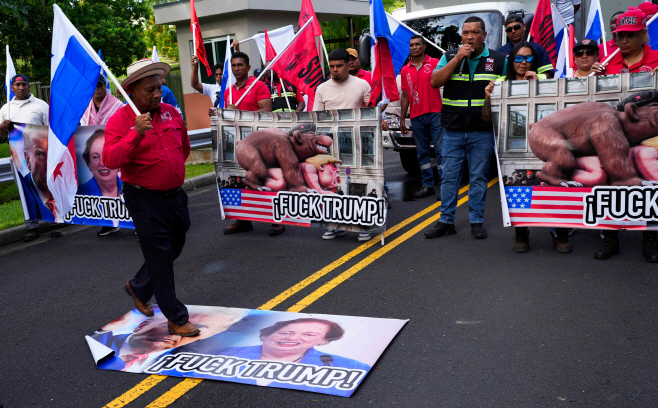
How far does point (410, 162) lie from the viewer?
33.6 ft

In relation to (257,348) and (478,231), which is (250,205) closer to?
(478,231)

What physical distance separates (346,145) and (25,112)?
14.0 feet

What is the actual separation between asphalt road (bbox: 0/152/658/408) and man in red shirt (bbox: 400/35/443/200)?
124cm

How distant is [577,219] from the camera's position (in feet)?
18.2

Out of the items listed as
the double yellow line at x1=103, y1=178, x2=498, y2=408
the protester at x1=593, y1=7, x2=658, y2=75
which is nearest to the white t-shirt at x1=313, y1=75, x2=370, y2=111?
the double yellow line at x1=103, y1=178, x2=498, y2=408

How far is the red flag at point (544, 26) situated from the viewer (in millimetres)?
8250

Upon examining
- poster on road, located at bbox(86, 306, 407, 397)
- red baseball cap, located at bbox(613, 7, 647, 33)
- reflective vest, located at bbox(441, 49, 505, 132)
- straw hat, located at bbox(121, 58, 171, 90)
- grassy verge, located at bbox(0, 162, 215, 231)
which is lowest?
poster on road, located at bbox(86, 306, 407, 397)

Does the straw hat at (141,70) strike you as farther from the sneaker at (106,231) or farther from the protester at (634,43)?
the sneaker at (106,231)

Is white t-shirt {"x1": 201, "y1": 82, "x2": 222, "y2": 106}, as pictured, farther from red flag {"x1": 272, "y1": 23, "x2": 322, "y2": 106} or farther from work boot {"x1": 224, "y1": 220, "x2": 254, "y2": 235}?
work boot {"x1": 224, "y1": 220, "x2": 254, "y2": 235}

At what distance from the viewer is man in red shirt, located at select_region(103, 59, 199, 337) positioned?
4.02m

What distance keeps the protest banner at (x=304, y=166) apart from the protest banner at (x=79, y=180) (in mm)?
1373

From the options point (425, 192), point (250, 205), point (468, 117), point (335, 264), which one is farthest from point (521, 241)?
point (250, 205)

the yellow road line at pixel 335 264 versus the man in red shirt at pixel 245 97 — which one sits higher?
the man in red shirt at pixel 245 97

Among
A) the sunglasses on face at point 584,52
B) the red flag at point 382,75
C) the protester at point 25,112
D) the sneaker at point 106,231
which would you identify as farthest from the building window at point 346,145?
the protester at point 25,112
